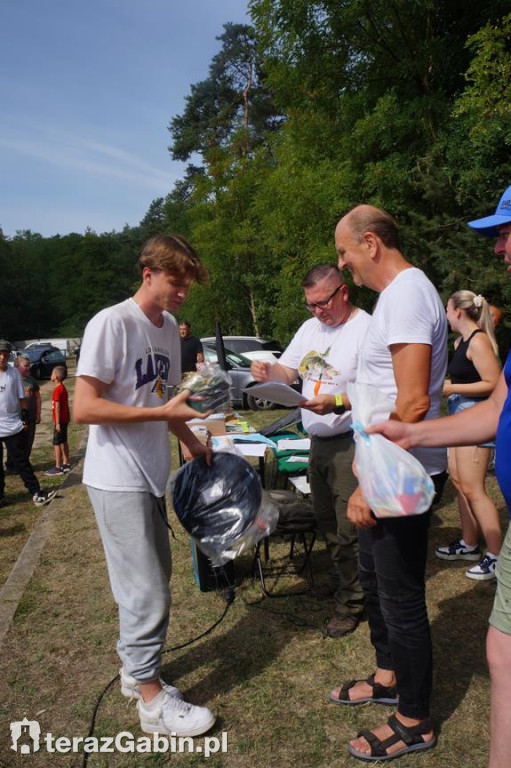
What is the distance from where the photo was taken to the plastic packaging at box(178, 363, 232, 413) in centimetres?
231

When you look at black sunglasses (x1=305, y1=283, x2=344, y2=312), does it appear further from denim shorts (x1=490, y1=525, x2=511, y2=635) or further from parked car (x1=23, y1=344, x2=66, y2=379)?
parked car (x1=23, y1=344, x2=66, y2=379)

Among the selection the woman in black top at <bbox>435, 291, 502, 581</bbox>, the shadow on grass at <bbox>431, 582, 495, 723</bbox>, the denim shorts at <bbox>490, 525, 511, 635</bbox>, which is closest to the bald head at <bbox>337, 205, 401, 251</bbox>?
the denim shorts at <bbox>490, 525, 511, 635</bbox>

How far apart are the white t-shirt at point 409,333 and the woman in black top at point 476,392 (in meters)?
1.72

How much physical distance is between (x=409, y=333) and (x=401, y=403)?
0.26 meters

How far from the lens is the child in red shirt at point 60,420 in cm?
754

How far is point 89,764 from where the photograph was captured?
2375 mm

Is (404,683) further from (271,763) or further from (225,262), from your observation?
(225,262)

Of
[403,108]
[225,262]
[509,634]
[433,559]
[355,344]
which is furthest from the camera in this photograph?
[225,262]

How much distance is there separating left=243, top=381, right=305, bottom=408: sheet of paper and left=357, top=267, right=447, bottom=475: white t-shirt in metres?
0.68

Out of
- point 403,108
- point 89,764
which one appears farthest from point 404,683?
point 403,108

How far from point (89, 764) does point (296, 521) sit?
1920 millimetres

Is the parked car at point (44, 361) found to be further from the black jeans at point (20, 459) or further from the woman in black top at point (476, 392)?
the woman in black top at point (476, 392)

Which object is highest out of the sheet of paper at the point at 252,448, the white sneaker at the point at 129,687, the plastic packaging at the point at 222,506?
the plastic packaging at the point at 222,506

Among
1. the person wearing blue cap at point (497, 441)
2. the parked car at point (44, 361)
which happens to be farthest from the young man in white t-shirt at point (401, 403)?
the parked car at point (44, 361)
